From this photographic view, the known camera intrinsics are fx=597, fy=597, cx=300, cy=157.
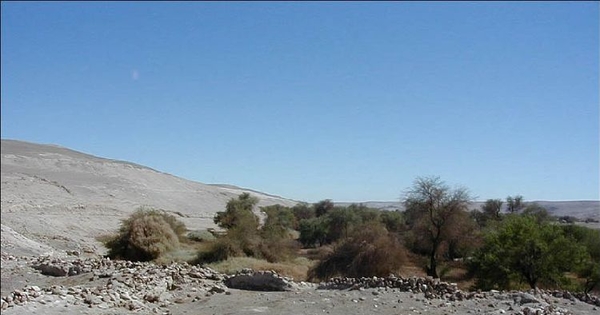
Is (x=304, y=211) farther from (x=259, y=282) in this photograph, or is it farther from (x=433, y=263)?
(x=259, y=282)

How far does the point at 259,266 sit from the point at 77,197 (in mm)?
16906

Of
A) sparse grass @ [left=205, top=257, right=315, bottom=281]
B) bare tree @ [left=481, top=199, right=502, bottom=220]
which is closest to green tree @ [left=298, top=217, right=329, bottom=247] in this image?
bare tree @ [left=481, top=199, right=502, bottom=220]

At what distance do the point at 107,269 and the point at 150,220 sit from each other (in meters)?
10.0

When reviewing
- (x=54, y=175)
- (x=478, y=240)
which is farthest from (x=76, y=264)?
(x=54, y=175)

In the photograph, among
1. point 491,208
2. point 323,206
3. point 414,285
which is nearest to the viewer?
point 414,285

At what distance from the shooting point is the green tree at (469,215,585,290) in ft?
65.3

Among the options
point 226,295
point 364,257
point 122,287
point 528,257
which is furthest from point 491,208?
point 122,287

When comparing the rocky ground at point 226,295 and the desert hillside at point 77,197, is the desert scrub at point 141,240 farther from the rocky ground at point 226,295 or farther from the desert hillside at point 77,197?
the rocky ground at point 226,295

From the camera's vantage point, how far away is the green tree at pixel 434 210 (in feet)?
91.3

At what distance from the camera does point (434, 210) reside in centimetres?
2842

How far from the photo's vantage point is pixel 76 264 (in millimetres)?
19812

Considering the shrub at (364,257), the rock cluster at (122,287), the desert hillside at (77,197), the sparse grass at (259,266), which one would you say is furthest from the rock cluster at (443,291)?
the desert hillside at (77,197)

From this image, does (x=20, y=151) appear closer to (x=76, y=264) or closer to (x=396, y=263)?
(x=76, y=264)

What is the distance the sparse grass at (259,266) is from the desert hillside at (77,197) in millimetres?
7398
